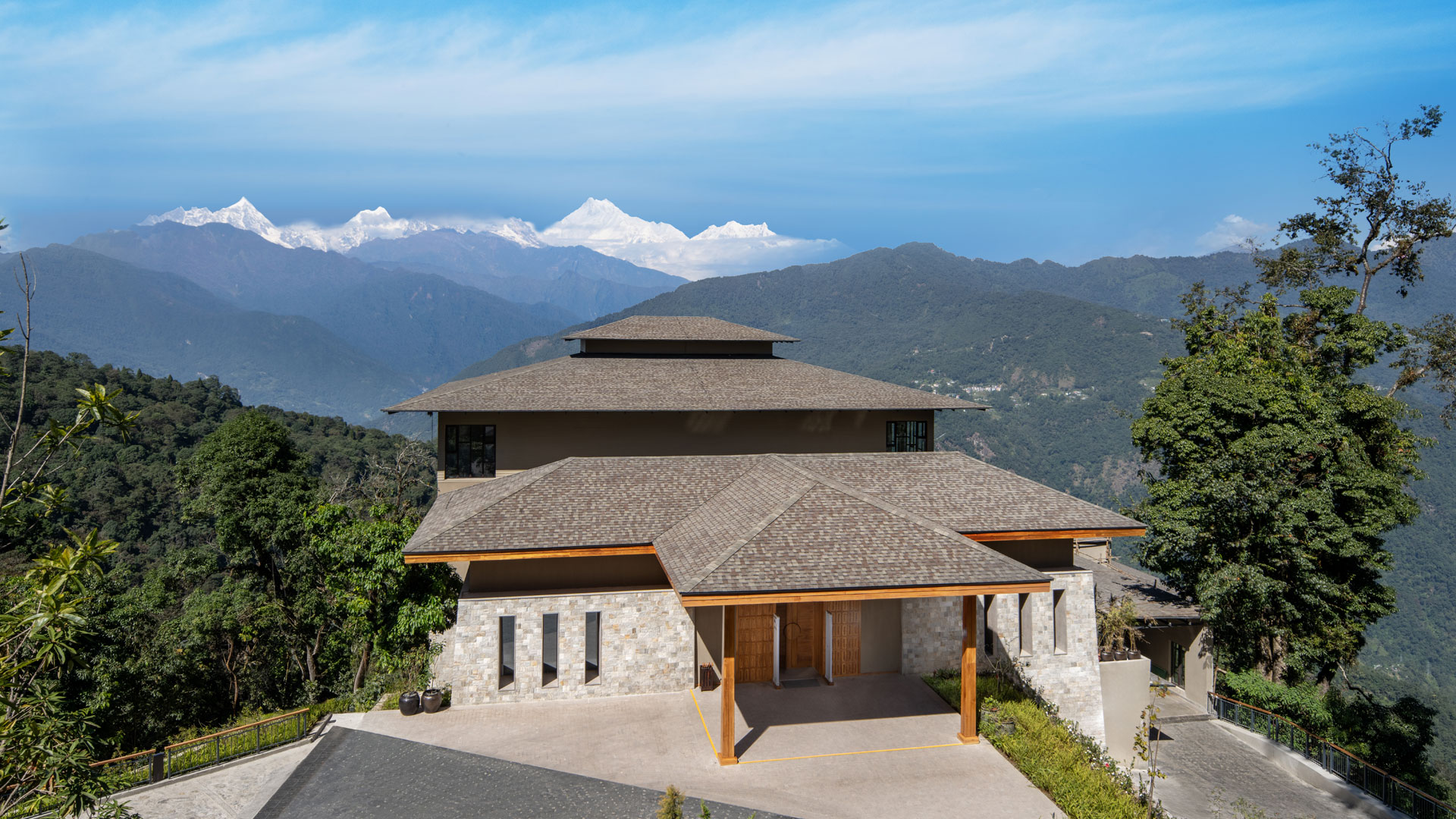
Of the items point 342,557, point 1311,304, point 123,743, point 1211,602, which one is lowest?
point 123,743

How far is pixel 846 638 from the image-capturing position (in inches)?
726

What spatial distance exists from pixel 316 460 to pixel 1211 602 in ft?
222

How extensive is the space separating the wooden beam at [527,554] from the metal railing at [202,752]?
14.9 feet

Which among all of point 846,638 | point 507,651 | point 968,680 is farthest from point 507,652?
point 968,680

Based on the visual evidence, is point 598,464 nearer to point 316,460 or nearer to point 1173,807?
point 1173,807

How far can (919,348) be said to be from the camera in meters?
197

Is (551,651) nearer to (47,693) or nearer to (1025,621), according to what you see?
(1025,621)

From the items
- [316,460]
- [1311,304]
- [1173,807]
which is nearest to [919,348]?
[316,460]

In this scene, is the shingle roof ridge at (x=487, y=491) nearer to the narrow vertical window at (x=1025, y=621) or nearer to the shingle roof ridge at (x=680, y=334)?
the shingle roof ridge at (x=680, y=334)

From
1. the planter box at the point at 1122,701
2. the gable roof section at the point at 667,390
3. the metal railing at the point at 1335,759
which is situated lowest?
the metal railing at the point at 1335,759

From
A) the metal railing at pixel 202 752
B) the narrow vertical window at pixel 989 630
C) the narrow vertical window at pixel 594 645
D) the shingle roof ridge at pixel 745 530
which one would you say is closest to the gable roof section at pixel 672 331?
the shingle roof ridge at pixel 745 530

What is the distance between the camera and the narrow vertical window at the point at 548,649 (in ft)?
58.9

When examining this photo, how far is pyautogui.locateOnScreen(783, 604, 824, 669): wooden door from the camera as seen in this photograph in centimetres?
1862

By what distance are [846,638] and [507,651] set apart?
7.65 m
